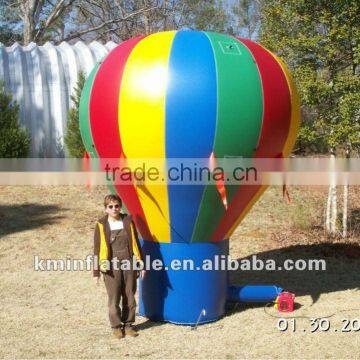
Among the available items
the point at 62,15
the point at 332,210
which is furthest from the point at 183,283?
the point at 62,15

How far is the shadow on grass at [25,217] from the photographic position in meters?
11.4

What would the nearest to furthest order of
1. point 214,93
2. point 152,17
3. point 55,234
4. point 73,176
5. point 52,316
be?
point 214,93 → point 52,316 → point 55,234 → point 73,176 → point 152,17

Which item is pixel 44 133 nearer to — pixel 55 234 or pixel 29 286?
pixel 55 234

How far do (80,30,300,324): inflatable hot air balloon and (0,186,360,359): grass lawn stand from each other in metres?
0.56

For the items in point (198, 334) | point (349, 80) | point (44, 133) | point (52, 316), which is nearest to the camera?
point (198, 334)

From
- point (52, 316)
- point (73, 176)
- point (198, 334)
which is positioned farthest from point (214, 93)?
point (73, 176)

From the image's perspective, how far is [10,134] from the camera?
49.6ft

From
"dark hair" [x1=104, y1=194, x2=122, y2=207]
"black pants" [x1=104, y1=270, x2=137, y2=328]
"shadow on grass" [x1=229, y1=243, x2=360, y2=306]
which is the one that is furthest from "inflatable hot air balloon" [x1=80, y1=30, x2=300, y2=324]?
"shadow on grass" [x1=229, y1=243, x2=360, y2=306]

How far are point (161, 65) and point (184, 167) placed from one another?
3.20ft

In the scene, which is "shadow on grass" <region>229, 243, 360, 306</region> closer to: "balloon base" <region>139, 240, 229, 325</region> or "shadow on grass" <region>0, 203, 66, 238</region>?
"balloon base" <region>139, 240, 229, 325</region>

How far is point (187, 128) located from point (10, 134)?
10.5 meters

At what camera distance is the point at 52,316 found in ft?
22.4

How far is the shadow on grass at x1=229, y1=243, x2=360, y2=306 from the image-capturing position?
811 centimetres

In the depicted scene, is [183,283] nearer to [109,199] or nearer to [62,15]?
[109,199]
